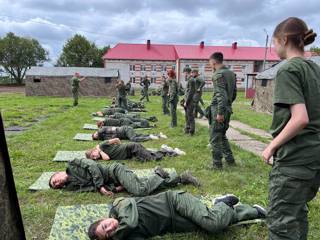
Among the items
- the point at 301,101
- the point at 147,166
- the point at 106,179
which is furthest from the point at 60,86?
the point at 301,101

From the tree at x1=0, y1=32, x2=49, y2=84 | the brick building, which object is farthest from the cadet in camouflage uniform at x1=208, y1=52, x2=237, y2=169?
the tree at x1=0, y1=32, x2=49, y2=84

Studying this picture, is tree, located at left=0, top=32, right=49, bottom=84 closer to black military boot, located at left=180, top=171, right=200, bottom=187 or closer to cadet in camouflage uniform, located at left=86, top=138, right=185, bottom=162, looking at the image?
cadet in camouflage uniform, located at left=86, top=138, right=185, bottom=162

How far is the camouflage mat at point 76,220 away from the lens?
3.84 metres

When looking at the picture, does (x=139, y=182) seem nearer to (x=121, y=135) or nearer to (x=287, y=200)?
(x=287, y=200)

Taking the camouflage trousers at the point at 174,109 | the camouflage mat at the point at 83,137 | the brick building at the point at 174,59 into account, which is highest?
the brick building at the point at 174,59

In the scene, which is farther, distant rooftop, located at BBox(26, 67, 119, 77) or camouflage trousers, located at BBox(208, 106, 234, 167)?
distant rooftop, located at BBox(26, 67, 119, 77)

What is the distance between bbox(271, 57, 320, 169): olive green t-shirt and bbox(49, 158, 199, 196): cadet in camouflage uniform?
2878 mm

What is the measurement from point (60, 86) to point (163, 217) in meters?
27.1

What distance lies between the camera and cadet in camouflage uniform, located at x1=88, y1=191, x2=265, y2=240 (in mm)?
3586

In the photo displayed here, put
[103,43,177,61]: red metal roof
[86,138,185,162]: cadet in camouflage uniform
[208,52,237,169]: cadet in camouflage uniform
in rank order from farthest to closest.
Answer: [103,43,177,61]: red metal roof → [86,138,185,162]: cadet in camouflage uniform → [208,52,237,169]: cadet in camouflage uniform

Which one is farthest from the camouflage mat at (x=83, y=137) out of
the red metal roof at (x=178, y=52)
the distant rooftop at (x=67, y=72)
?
the red metal roof at (x=178, y=52)

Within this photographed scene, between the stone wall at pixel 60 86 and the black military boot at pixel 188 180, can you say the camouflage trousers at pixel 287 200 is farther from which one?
the stone wall at pixel 60 86

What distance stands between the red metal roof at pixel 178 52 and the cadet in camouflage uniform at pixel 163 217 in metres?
51.3

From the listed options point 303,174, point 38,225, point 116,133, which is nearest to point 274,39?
point 303,174
